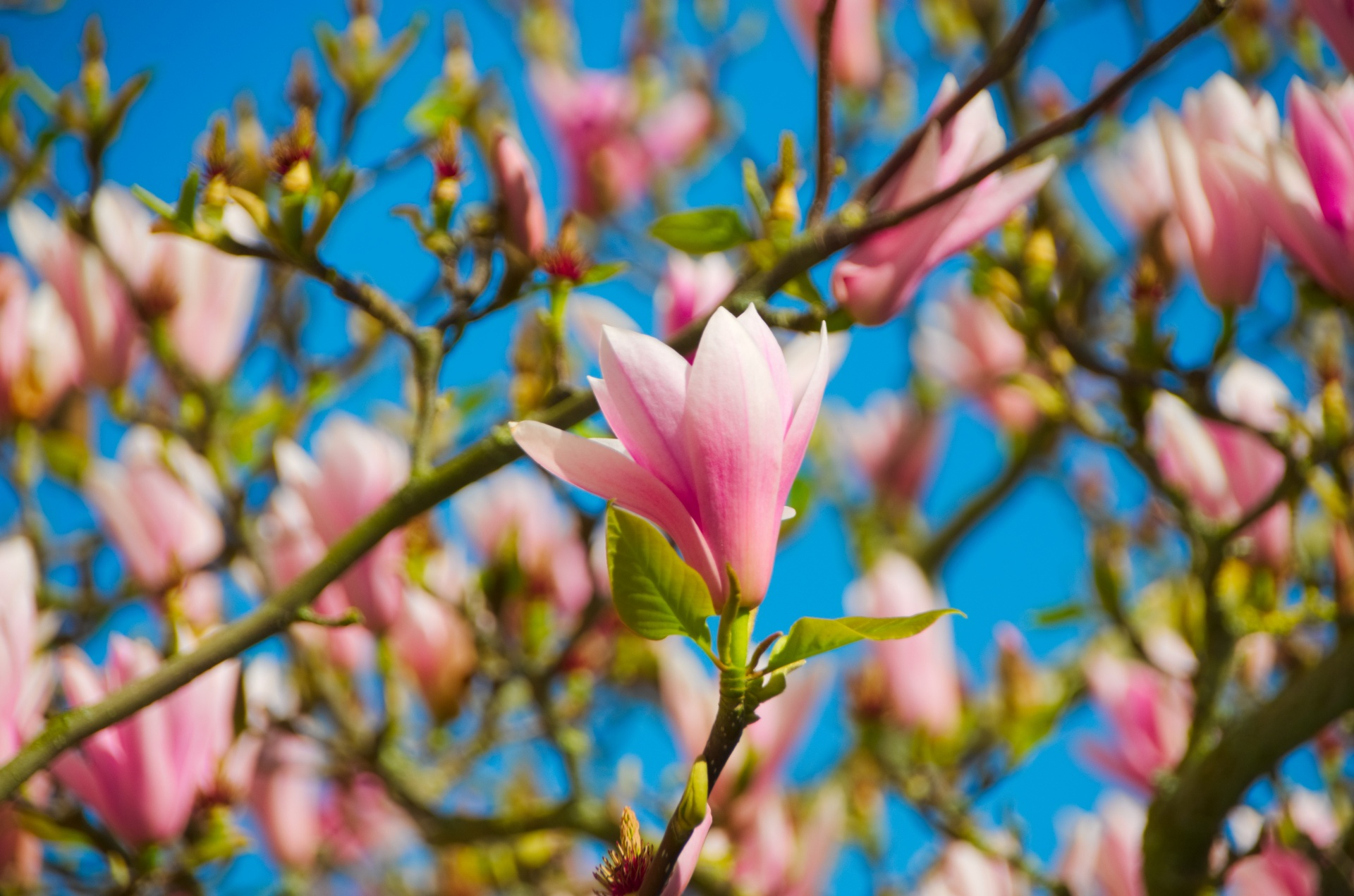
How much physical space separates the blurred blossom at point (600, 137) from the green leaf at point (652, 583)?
1.93 metres

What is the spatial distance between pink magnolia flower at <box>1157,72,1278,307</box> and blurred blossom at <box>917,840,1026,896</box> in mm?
688

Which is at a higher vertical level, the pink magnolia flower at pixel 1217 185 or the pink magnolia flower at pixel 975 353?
the pink magnolia flower at pixel 975 353

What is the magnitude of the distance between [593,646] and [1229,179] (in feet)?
4.19

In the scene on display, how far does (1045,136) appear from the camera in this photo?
27.2 inches

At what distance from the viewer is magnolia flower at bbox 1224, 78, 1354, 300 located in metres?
0.78

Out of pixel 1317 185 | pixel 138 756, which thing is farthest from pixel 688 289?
pixel 138 756

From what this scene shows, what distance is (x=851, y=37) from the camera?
2.19 meters

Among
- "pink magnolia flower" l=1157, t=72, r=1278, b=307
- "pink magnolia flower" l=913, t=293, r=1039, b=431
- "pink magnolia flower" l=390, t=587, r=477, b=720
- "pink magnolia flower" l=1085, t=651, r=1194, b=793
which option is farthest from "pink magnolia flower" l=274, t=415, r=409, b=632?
"pink magnolia flower" l=913, t=293, r=1039, b=431

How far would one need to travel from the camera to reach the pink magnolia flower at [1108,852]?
1.25 meters

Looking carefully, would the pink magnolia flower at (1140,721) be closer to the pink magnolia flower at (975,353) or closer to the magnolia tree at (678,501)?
the magnolia tree at (678,501)

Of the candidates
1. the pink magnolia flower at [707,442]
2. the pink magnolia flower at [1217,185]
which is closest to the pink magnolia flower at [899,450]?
the pink magnolia flower at [1217,185]

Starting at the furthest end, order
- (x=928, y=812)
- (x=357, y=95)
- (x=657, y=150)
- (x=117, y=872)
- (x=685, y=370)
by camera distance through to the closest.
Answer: (x=657, y=150) < (x=928, y=812) < (x=357, y=95) < (x=117, y=872) < (x=685, y=370)

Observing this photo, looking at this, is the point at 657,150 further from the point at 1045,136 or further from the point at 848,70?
the point at 1045,136

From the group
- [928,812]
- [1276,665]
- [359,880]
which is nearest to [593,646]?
[928,812]
